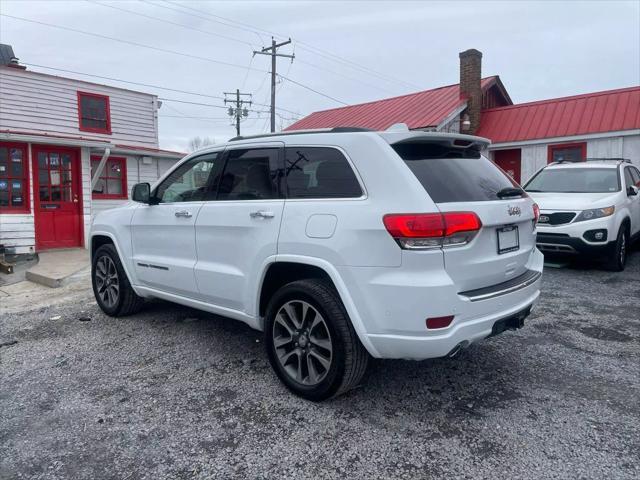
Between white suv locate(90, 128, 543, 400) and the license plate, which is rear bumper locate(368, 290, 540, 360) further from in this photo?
the license plate

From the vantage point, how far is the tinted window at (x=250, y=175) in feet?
11.8

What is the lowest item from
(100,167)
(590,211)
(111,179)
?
(590,211)

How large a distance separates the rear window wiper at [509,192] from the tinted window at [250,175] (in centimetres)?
159

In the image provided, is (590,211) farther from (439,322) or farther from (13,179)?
(13,179)

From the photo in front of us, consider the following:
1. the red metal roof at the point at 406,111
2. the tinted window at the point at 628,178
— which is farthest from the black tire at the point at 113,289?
the red metal roof at the point at 406,111

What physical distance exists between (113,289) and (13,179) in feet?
23.4

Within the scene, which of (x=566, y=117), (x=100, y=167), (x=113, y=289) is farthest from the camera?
(x=566, y=117)

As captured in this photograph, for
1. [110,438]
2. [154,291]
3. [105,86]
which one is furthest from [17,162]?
[110,438]

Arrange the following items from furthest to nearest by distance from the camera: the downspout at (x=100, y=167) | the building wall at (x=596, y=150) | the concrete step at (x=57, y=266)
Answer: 1. the building wall at (x=596, y=150)
2. the downspout at (x=100, y=167)
3. the concrete step at (x=57, y=266)

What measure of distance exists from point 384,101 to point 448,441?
56.0ft

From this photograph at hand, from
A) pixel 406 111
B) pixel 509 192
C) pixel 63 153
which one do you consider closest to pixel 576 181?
pixel 509 192

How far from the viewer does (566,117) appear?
13.9 metres

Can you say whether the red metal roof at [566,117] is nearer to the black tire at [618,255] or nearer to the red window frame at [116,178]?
the black tire at [618,255]

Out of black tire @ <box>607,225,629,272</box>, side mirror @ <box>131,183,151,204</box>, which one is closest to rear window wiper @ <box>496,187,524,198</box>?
side mirror @ <box>131,183,151,204</box>
